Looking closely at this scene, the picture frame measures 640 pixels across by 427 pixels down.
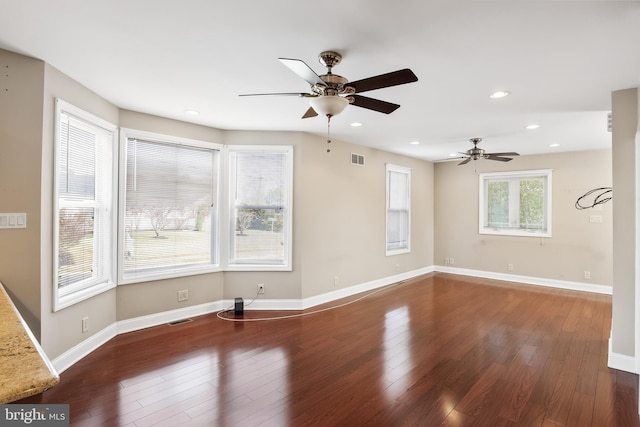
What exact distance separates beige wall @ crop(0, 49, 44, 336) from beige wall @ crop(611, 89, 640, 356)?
4.97 meters

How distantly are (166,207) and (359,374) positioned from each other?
117 inches

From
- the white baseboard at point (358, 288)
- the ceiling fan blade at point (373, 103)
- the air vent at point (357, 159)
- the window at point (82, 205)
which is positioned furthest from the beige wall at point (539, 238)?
the window at point (82, 205)

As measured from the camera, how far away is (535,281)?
6227mm

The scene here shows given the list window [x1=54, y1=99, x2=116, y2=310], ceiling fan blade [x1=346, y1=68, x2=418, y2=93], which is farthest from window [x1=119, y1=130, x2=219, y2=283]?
ceiling fan blade [x1=346, y1=68, x2=418, y2=93]

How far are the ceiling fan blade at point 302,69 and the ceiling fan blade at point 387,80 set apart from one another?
0.82ft

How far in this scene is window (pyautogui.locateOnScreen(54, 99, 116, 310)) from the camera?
2.81m

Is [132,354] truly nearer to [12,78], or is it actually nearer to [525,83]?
[12,78]

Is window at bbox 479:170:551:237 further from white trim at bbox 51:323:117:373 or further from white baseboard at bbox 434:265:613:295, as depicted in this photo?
white trim at bbox 51:323:117:373

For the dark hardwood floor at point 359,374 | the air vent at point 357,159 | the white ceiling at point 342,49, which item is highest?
the white ceiling at point 342,49

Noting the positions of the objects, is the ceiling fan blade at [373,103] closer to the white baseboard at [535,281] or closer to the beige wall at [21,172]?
the beige wall at [21,172]

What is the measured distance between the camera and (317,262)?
4.77 metres

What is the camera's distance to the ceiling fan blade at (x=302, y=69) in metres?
1.89

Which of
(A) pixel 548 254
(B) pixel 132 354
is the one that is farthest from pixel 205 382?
(A) pixel 548 254

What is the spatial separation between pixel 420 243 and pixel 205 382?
5595mm
